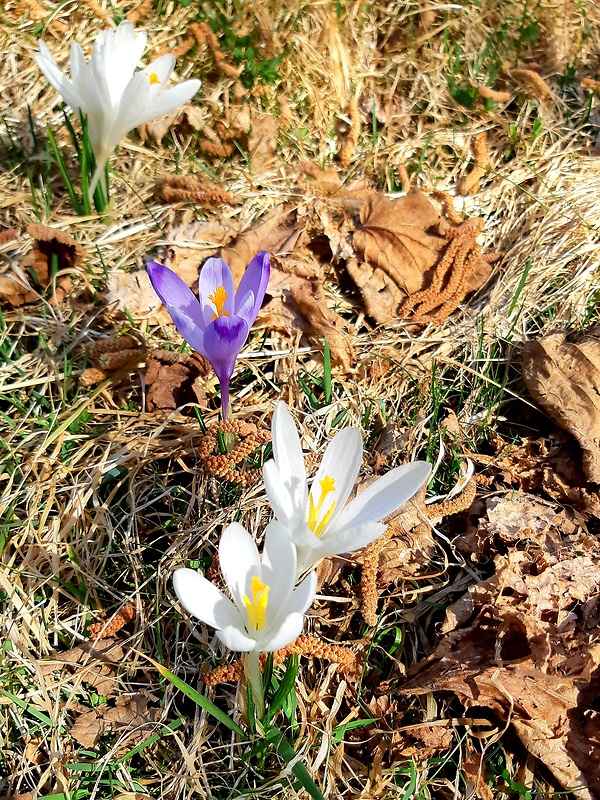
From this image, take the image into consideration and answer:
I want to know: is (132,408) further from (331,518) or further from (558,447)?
(558,447)

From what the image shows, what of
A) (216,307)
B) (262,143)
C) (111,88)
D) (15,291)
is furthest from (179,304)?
(262,143)

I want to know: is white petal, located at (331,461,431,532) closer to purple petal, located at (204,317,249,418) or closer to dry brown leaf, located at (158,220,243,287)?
purple petal, located at (204,317,249,418)

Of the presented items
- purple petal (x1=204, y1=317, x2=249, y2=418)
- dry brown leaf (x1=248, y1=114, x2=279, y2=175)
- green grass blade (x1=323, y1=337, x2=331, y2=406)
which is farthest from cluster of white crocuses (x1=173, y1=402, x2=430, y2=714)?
dry brown leaf (x1=248, y1=114, x2=279, y2=175)

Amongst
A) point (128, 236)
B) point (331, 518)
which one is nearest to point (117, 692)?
point (331, 518)

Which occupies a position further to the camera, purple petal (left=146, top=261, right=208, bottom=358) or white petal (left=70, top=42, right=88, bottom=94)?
white petal (left=70, top=42, right=88, bottom=94)

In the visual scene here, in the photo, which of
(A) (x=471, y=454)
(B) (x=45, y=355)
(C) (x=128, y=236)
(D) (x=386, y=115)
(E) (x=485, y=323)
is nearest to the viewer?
(A) (x=471, y=454)

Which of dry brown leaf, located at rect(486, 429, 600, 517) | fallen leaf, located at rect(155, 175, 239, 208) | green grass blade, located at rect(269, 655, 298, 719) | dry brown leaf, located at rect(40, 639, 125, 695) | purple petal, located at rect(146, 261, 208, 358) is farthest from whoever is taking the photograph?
fallen leaf, located at rect(155, 175, 239, 208)

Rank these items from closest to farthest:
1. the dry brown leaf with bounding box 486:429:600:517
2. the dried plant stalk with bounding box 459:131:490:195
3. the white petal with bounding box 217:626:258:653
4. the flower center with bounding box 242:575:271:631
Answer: the white petal with bounding box 217:626:258:653 < the flower center with bounding box 242:575:271:631 < the dry brown leaf with bounding box 486:429:600:517 < the dried plant stalk with bounding box 459:131:490:195

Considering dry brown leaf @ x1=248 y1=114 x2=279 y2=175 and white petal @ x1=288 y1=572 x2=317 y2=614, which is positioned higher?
dry brown leaf @ x1=248 y1=114 x2=279 y2=175
